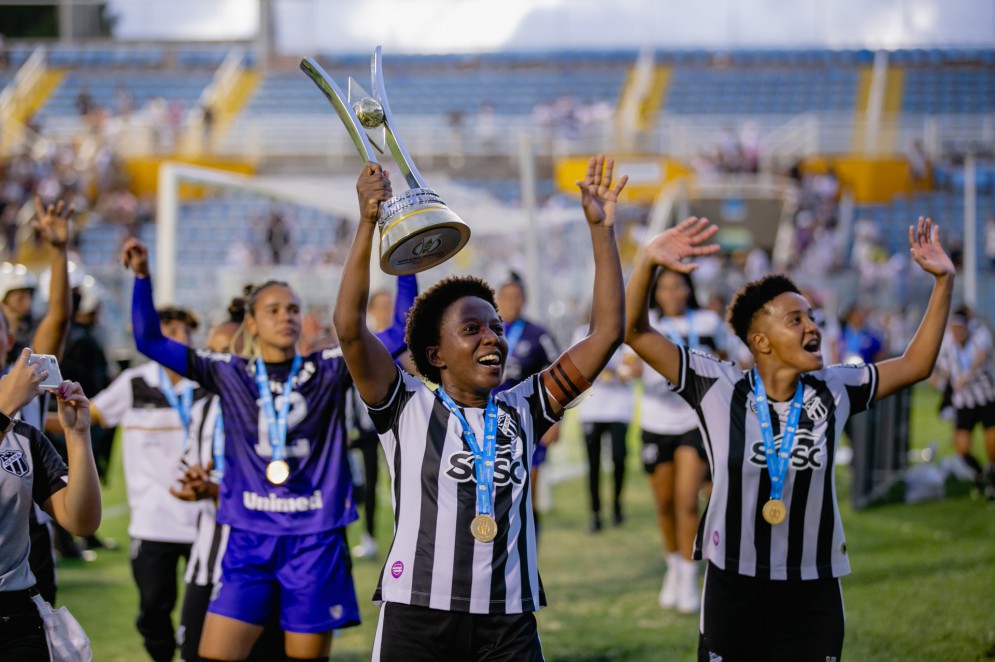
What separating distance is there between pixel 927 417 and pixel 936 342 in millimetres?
15676

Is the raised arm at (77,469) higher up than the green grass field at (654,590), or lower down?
higher up

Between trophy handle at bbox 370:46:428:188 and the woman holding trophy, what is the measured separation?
0.60 feet

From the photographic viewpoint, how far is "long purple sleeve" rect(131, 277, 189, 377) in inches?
201

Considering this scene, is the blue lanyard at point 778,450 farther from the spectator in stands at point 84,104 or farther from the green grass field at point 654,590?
the spectator in stands at point 84,104

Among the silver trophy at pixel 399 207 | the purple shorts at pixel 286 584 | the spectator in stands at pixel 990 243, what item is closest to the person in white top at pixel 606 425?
the purple shorts at pixel 286 584

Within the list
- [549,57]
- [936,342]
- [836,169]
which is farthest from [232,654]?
[549,57]

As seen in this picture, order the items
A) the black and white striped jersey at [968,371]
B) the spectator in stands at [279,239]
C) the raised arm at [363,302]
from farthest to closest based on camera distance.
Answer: the spectator in stands at [279,239] → the black and white striped jersey at [968,371] → the raised arm at [363,302]

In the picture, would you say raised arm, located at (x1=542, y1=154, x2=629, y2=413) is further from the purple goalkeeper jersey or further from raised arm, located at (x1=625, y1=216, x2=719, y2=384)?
the purple goalkeeper jersey

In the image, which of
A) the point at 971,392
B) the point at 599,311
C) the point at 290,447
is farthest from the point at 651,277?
the point at 971,392

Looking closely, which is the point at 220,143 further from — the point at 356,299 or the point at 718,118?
the point at 356,299

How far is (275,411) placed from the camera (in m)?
5.01

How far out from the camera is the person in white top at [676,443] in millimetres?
7863

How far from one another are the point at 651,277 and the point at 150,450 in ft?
10.8

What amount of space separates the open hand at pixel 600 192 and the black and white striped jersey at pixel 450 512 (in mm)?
679
